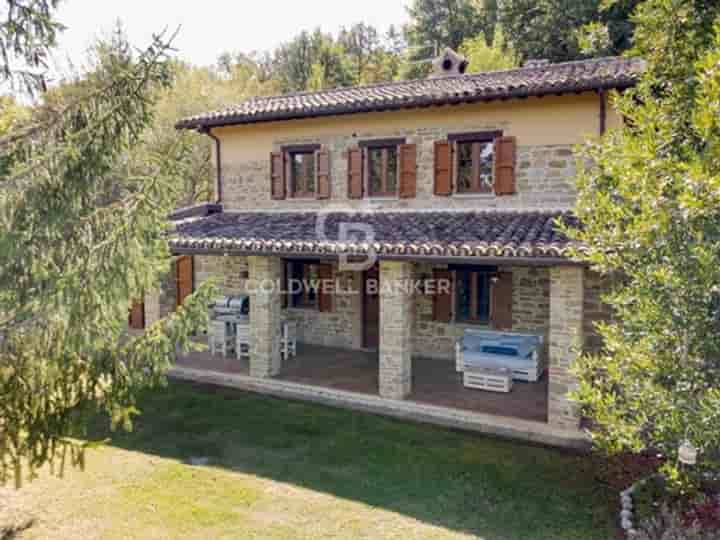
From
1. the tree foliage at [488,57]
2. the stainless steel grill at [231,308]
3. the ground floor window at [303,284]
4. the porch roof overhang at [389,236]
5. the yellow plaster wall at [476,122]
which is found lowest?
the stainless steel grill at [231,308]

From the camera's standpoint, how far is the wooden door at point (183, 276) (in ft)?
59.4

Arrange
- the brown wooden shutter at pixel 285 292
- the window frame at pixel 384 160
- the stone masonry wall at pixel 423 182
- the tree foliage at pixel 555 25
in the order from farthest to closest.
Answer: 1. the tree foliage at pixel 555 25
2. the brown wooden shutter at pixel 285 292
3. the window frame at pixel 384 160
4. the stone masonry wall at pixel 423 182

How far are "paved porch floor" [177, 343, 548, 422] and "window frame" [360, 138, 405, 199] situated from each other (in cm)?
434

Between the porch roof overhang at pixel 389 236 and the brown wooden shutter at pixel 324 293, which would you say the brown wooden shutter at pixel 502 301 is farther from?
the brown wooden shutter at pixel 324 293

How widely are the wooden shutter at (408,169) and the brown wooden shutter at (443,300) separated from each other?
225 centimetres

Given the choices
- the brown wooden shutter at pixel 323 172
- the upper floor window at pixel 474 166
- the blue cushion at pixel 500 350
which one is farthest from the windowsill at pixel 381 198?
the blue cushion at pixel 500 350

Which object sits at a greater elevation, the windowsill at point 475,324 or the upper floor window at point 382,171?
the upper floor window at point 382,171

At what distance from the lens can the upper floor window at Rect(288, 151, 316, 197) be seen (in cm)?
1542

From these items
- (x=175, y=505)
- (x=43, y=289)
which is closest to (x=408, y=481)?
(x=175, y=505)

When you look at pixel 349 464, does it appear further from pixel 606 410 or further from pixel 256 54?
pixel 256 54

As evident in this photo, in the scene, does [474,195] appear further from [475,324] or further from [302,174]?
[302,174]

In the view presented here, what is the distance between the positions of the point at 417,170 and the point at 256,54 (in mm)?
32418

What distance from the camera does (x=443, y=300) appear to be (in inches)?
576

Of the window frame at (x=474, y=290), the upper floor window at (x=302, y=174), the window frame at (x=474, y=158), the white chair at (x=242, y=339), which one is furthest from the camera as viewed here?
the upper floor window at (x=302, y=174)
